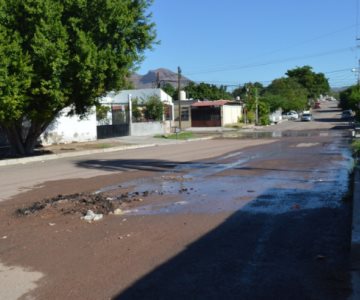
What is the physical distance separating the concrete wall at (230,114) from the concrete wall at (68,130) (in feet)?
118

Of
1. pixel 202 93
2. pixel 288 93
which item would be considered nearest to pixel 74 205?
pixel 202 93

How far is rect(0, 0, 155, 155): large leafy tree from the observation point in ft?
66.5

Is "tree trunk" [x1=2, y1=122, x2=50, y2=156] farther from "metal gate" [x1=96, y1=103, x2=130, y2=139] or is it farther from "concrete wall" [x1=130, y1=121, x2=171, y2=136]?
"concrete wall" [x1=130, y1=121, x2=171, y2=136]

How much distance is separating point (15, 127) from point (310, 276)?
2203 cm

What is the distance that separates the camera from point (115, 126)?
41.8 meters

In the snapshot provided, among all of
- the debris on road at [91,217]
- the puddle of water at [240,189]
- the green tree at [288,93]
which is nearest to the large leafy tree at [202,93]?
the green tree at [288,93]

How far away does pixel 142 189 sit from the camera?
41.4 feet

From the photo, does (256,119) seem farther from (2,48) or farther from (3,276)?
(3,276)

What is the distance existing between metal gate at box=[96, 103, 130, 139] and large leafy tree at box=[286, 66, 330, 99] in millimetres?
123468

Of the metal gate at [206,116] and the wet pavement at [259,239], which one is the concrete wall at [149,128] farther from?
the wet pavement at [259,239]

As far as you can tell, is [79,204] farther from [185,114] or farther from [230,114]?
[230,114]

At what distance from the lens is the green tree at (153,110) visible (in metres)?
50.9

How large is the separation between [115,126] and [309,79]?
130 m

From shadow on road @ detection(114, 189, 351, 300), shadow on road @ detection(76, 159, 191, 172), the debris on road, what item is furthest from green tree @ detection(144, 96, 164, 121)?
shadow on road @ detection(114, 189, 351, 300)
